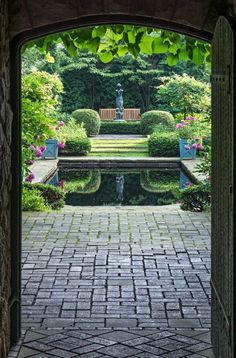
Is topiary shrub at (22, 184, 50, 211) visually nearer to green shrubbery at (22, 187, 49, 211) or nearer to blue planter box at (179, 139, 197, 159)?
green shrubbery at (22, 187, 49, 211)

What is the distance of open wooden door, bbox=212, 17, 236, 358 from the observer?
3559mm

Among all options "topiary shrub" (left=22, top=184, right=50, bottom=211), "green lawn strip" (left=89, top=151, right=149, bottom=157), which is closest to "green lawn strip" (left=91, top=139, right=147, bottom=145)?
"green lawn strip" (left=89, top=151, right=149, bottom=157)

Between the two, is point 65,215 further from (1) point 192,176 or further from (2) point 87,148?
(2) point 87,148

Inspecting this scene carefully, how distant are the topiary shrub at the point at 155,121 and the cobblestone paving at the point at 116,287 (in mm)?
15645

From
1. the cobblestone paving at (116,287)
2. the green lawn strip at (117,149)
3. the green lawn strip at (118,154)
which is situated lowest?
the cobblestone paving at (116,287)

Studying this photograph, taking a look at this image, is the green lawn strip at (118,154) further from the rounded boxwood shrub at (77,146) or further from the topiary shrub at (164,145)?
the topiary shrub at (164,145)

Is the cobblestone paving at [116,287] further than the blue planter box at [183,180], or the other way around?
the blue planter box at [183,180]

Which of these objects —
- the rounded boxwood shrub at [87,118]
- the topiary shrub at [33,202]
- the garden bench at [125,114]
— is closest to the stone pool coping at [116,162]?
the rounded boxwood shrub at [87,118]

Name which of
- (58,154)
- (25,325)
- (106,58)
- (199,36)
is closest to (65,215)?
(106,58)

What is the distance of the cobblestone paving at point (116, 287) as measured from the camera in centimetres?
475

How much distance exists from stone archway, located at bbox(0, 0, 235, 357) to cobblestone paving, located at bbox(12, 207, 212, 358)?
568 millimetres

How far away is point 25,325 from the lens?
5.11 meters

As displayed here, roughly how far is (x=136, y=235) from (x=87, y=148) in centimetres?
1312

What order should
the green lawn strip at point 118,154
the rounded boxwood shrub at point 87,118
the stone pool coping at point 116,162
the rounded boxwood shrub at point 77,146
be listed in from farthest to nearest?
the rounded boxwood shrub at point 87,118 → the green lawn strip at point 118,154 → the rounded boxwood shrub at point 77,146 → the stone pool coping at point 116,162
